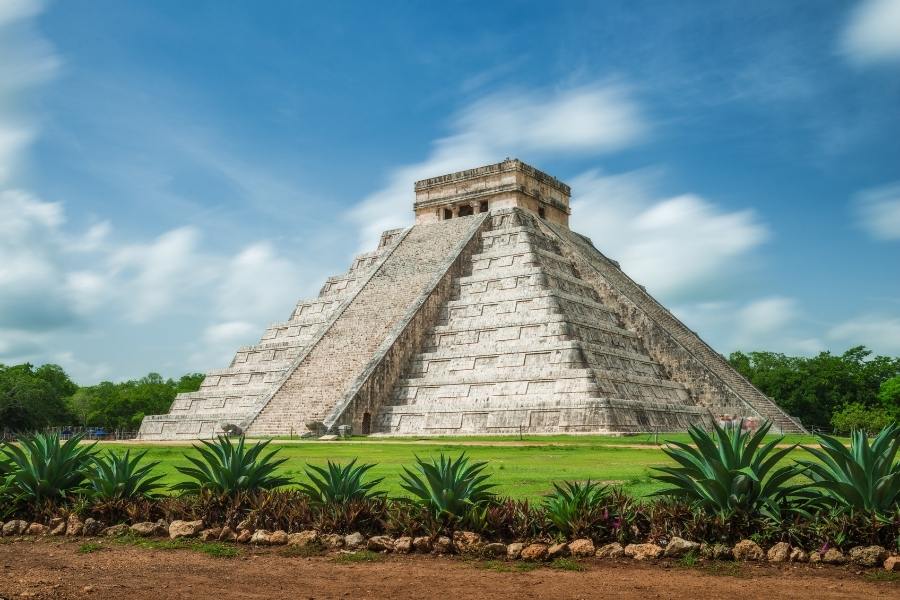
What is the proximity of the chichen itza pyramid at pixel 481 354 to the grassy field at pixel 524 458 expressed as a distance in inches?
123

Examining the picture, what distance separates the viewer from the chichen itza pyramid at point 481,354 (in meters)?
23.7

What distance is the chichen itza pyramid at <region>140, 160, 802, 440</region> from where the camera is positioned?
77.8 feet

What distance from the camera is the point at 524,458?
1442cm

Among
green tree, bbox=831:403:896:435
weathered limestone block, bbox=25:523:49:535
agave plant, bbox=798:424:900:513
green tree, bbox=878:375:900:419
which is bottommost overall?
weathered limestone block, bbox=25:523:49:535

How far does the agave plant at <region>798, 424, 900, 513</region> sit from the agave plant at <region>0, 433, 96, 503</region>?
7.76 metres

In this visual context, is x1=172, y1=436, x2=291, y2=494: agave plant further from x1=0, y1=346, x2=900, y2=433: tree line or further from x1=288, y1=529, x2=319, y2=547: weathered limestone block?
x1=0, y1=346, x2=900, y2=433: tree line

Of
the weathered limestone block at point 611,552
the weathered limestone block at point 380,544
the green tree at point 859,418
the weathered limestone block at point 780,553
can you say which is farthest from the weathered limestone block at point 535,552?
the green tree at point 859,418

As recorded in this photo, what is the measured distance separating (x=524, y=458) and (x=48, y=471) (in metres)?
7.58

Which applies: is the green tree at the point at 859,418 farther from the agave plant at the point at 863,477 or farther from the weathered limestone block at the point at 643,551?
the weathered limestone block at the point at 643,551

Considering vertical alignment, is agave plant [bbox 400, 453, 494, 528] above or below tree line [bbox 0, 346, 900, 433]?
below

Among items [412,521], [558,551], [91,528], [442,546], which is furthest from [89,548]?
[558,551]

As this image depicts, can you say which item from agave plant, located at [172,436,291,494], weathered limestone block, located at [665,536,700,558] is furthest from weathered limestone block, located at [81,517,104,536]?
weathered limestone block, located at [665,536,700,558]

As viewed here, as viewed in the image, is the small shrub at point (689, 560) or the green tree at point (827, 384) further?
the green tree at point (827, 384)

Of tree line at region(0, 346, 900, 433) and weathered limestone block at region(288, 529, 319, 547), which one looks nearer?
weathered limestone block at region(288, 529, 319, 547)
